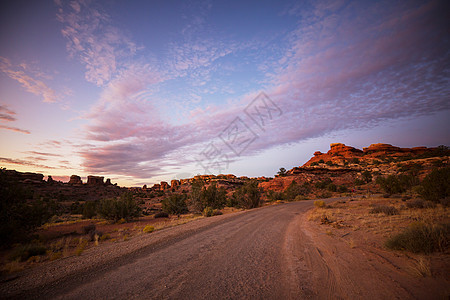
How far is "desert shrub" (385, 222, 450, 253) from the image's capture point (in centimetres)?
466

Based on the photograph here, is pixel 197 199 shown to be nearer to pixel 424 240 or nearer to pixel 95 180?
pixel 424 240

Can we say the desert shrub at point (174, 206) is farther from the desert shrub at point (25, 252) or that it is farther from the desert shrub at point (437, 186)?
the desert shrub at point (437, 186)

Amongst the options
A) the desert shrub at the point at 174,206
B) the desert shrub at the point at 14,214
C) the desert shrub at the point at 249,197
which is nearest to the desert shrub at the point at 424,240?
the desert shrub at the point at 14,214

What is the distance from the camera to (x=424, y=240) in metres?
4.78

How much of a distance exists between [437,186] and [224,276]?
1943 cm

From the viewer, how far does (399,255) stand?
16.1ft

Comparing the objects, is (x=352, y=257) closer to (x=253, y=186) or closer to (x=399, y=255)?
(x=399, y=255)

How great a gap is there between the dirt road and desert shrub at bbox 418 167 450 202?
47.0 ft

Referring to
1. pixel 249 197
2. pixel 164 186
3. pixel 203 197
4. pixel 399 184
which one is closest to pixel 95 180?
pixel 164 186

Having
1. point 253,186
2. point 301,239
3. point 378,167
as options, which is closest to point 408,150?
point 378,167

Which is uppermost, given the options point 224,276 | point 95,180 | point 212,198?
point 95,180

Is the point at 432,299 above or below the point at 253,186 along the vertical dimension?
below

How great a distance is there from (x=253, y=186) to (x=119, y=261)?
21.9m

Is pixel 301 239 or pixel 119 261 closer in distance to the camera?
pixel 119 261
